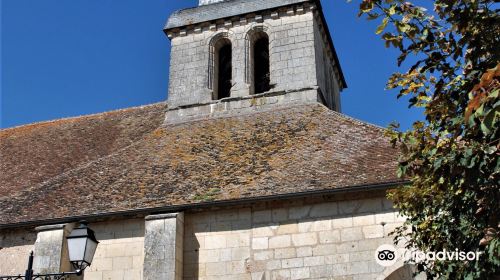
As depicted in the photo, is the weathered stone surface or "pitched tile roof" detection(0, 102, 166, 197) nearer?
the weathered stone surface

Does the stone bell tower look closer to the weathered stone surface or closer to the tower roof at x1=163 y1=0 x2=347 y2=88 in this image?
the tower roof at x1=163 y1=0 x2=347 y2=88

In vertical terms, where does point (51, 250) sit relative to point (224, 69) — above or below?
below

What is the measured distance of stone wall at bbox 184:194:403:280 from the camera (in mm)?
8758

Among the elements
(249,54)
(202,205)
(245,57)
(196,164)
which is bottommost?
(202,205)

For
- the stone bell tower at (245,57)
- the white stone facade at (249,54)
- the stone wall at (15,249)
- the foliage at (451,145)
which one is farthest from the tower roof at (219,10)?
the foliage at (451,145)

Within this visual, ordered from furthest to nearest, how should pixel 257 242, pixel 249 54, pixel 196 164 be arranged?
A: 1. pixel 249 54
2. pixel 196 164
3. pixel 257 242

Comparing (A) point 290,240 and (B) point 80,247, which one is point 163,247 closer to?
(A) point 290,240

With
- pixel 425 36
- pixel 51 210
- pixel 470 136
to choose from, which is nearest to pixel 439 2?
pixel 425 36

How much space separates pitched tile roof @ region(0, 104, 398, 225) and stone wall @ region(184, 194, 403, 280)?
15.0 inches

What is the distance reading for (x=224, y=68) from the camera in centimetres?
1510

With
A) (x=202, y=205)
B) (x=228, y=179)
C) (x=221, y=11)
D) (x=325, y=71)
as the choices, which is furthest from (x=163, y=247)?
(x=325, y=71)

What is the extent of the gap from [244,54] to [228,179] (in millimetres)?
5104

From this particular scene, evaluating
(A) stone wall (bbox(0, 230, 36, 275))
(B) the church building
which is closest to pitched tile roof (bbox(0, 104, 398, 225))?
(B) the church building

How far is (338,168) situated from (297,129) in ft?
7.28
